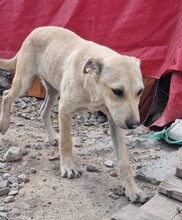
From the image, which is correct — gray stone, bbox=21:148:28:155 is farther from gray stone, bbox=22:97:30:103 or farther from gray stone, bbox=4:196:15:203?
gray stone, bbox=22:97:30:103

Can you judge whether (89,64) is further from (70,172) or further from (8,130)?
(8,130)

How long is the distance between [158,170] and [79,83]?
125 centimetres

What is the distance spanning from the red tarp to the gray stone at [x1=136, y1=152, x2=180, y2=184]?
1187 millimetres

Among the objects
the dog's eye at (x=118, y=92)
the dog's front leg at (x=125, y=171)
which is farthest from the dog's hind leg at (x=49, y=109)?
the dog's eye at (x=118, y=92)

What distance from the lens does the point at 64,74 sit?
5.07m

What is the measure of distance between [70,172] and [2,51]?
331 centimetres

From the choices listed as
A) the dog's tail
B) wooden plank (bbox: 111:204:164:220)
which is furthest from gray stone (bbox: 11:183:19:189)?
the dog's tail

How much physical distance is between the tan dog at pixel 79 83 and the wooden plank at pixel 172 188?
0.31m

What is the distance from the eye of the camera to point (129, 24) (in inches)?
263

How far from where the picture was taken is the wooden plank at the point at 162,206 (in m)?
3.88

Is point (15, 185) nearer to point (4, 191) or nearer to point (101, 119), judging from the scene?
point (4, 191)

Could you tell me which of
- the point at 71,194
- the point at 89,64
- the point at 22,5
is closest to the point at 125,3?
the point at 22,5

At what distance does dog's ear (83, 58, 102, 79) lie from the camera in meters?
4.35

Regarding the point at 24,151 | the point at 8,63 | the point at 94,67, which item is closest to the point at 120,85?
the point at 94,67
